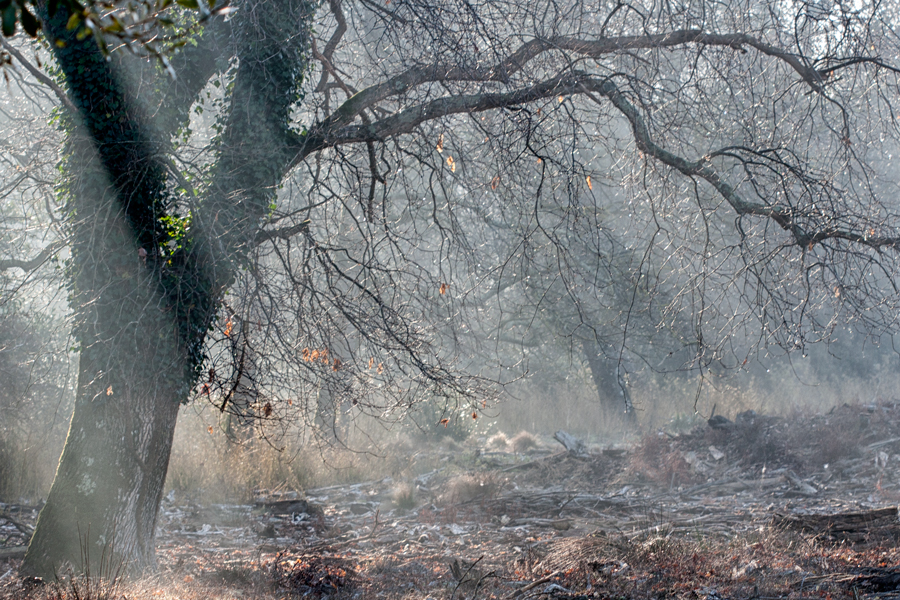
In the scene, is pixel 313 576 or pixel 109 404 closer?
pixel 109 404

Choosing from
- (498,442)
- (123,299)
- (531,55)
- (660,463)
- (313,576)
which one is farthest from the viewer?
(498,442)

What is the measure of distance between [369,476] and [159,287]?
6.74 meters

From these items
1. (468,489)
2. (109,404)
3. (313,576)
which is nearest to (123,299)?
(109,404)

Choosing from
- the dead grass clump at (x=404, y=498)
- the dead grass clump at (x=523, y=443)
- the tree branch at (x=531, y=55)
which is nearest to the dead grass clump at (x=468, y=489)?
the dead grass clump at (x=404, y=498)

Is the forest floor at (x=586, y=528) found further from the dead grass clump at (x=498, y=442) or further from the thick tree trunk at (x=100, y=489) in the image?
the dead grass clump at (x=498, y=442)

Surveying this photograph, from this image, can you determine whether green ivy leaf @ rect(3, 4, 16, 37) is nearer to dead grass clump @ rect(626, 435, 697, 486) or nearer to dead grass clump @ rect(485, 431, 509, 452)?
dead grass clump @ rect(626, 435, 697, 486)

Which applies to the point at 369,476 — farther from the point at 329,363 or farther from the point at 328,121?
the point at 328,121

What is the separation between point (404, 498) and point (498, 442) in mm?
5702

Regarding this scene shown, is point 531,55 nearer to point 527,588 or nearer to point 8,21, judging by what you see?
point 527,588

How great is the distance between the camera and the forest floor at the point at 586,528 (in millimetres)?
5023

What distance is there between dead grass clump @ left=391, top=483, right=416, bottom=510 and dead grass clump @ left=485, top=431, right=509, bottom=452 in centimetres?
487

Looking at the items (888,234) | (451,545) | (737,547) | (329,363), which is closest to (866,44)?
(888,234)

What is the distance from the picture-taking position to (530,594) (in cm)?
471

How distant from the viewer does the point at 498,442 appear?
580 inches
